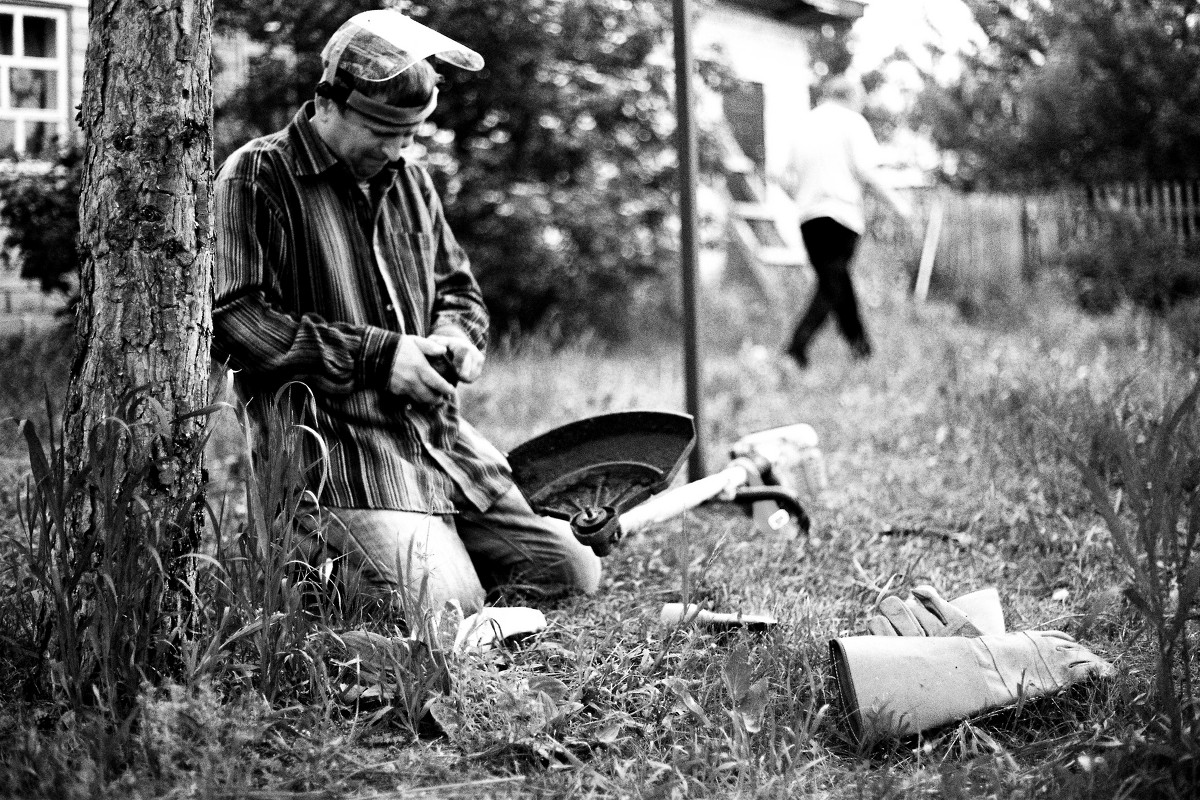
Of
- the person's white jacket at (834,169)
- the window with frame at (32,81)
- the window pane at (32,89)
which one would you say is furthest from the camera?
the person's white jacket at (834,169)

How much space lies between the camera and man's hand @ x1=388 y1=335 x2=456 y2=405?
2684 mm

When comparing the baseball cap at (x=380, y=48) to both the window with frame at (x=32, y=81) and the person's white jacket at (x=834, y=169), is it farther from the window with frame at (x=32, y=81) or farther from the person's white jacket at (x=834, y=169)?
the person's white jacket at (x=834, y=169)

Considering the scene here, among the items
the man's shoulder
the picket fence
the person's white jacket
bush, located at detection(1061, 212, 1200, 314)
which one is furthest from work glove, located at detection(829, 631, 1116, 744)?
the picket fence

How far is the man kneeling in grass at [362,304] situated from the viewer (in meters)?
2.62

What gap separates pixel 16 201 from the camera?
12.2 ft

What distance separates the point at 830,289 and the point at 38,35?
5110 mm

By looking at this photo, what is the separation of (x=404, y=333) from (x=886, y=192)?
17.3 feet

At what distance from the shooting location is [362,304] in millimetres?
2814

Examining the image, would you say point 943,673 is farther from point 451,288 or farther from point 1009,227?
point 1009,227

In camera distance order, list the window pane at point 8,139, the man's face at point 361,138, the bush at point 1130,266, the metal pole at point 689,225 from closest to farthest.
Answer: the man's face at point 361,138, the window pane at point 8,139, the metal pole at point 689,225, the bush at point 1130,266

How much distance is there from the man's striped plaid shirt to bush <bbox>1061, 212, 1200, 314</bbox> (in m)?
8.86

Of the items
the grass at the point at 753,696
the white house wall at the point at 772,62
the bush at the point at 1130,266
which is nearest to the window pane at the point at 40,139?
the grass at the point at 753,696

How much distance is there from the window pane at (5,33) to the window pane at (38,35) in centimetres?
6

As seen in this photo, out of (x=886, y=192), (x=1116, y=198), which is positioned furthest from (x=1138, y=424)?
(x=1116, y=198)
